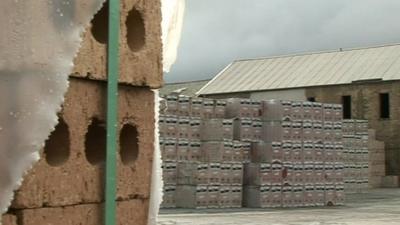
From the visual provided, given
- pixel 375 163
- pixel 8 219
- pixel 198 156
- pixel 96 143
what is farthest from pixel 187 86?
pixel 8 219

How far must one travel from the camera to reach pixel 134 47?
3.70 metres

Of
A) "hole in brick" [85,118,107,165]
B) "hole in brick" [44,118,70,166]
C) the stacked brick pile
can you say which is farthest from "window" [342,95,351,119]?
"hole in brick" [44,118,70,166]

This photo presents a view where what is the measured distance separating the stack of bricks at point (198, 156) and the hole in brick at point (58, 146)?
45.9 feet

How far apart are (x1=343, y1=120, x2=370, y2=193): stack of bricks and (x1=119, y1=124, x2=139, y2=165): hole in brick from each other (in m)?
23.8

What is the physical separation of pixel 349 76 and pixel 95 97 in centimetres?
3794

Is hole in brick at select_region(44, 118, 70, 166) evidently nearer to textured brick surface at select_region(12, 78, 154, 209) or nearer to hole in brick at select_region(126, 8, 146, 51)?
textured brick surface at select_region(12, 78, 154, 209)

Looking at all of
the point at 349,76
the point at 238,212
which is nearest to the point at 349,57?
the point at 349,76

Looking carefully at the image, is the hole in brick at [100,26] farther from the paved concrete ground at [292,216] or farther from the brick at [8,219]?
the paved concrete ground at [292,216]

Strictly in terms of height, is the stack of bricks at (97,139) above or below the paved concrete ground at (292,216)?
above

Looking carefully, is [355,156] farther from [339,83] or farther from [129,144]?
[129,144]

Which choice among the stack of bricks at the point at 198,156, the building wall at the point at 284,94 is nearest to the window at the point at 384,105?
the building wall at the point at 284,94

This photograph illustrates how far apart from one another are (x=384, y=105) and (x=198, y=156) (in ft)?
74.3

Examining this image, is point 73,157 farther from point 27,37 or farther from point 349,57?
point 349,57

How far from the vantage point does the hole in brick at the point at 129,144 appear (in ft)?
12.1
